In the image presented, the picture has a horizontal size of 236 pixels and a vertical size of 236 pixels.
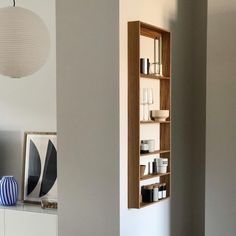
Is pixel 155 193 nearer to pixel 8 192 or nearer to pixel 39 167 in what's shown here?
pixel 39 167

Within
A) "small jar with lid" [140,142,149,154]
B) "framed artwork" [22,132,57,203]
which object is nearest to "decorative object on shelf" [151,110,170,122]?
"small jar with lid" [140,142,149,154]

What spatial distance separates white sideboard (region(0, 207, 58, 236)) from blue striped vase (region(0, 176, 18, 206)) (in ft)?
0.29

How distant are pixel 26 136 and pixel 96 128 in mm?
1242

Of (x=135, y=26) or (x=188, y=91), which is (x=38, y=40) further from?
(x=188, y=91)

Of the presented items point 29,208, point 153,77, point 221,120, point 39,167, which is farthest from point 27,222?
point 221,120

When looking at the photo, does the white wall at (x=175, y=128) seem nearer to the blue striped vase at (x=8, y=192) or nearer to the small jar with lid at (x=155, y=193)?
the small jar with lid at (x=155, y=193)

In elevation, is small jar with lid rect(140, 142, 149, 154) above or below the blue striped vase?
above

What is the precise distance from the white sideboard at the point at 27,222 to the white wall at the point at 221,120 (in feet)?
4.10

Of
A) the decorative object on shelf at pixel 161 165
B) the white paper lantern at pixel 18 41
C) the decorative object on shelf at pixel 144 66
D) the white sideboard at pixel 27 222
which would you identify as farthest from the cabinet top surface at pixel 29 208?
the white paper lantern at pixel 18 41

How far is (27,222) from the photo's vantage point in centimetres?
359

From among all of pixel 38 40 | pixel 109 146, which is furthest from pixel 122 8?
pixel 109 146

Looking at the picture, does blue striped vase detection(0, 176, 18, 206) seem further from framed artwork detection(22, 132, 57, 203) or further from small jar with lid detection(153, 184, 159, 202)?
small jar with lid detection(153, 184, 159, 202)

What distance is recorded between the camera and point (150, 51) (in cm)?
319

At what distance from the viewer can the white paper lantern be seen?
224 centimetres
